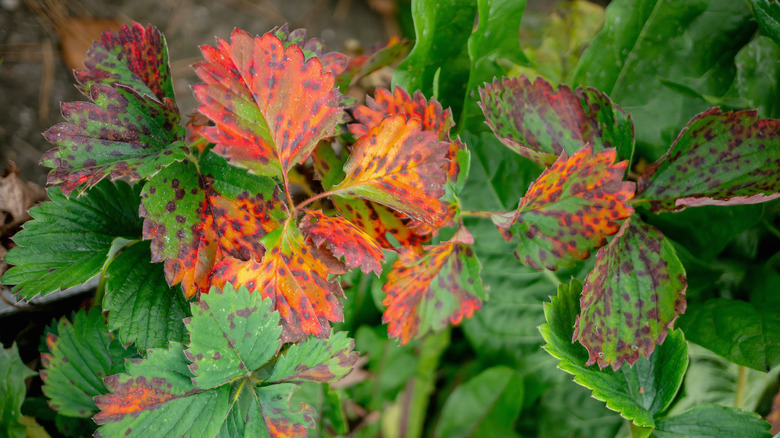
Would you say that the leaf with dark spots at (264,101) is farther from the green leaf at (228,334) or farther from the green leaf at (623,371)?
the green leaf at (623,371)

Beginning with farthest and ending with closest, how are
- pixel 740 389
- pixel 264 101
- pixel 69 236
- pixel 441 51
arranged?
1. pixel 740 389
2. pixel 441 51
3. pixel 69 236
4. pixel 264 101

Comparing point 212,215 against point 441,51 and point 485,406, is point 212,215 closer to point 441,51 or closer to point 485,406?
point 441,51

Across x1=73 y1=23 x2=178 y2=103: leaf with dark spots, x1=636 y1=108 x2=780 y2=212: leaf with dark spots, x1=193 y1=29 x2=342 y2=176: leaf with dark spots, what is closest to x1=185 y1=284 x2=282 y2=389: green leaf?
x1=193 y1=29 x2=342 y2=176: leaf with dark spots

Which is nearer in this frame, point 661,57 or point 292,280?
point 292,280

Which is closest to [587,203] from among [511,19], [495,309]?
[511,19]

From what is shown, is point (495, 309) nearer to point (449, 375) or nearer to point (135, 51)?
point (449, 375)

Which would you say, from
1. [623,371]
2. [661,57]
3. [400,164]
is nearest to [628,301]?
[623,371]
